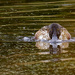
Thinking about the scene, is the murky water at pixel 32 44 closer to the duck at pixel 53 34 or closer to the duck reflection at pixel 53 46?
the duck reflection at pixel 53 46

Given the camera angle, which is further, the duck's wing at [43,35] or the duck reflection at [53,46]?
the duck's wing at [43,35]

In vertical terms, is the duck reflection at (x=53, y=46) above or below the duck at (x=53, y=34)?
below

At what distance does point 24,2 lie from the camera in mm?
25531

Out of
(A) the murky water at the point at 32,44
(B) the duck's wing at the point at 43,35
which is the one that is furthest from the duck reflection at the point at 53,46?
(B) the duck's wing at the point at 43,35

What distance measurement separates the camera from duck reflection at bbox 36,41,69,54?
40.2 ft

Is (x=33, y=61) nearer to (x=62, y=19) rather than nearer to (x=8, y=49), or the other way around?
(x=8, y=49)

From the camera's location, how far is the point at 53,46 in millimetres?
13133

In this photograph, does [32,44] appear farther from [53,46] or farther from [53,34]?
[53,34]

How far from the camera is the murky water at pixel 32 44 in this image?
10.2 meters

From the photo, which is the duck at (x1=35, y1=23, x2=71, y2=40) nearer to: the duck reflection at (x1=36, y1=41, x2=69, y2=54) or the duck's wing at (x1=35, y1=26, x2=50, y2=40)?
the duck's wing at (x1=35, y1=26, x2=50, y2=40)

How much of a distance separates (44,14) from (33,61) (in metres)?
9.91

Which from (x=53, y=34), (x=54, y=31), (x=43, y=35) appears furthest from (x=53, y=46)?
(x=43, y=35)

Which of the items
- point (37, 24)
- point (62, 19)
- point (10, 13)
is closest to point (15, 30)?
point (37, 24)

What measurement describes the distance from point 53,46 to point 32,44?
83 cm
